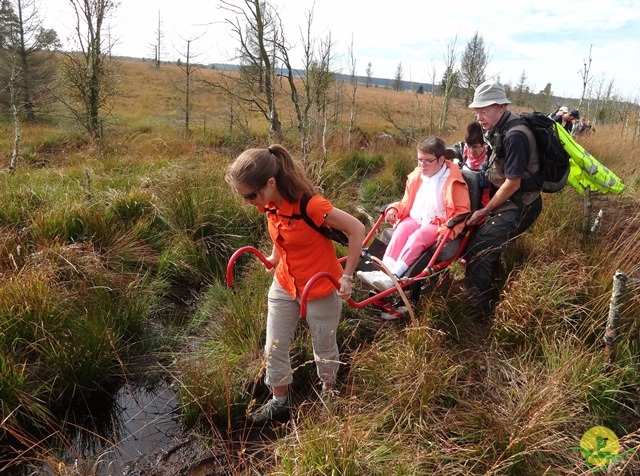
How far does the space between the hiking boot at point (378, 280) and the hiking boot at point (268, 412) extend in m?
1.17

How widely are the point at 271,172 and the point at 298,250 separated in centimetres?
52

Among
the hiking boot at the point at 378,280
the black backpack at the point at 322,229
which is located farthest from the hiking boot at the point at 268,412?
the black backpack at the point at 322,229

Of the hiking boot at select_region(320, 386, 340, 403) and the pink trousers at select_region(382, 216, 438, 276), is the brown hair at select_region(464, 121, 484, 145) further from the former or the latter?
the hiking boot at select_region(320, 386, 340, 403)

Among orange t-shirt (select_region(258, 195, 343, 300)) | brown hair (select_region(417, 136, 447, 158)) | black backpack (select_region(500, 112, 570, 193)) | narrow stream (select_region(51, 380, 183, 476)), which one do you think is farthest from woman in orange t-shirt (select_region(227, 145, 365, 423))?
black backpack (select_region(500, 112, 570, 193))

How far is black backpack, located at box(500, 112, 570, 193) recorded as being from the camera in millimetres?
3477

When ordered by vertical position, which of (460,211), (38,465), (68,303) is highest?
(460,211)

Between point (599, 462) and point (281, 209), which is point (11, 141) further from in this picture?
point (599, 462)

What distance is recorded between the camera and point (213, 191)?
5.58 m

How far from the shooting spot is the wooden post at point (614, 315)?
2.55 meters

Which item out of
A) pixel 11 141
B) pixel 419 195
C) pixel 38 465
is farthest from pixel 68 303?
pixel 11 141

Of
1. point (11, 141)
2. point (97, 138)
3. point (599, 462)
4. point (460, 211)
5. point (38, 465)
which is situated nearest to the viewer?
point (599, 462)

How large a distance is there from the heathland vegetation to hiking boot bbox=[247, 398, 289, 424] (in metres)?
0.10

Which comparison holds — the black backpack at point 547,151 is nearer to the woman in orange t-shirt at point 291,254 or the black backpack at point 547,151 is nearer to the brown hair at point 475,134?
the brown hair at point 475,134

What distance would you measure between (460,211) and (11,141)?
15.2 metres
